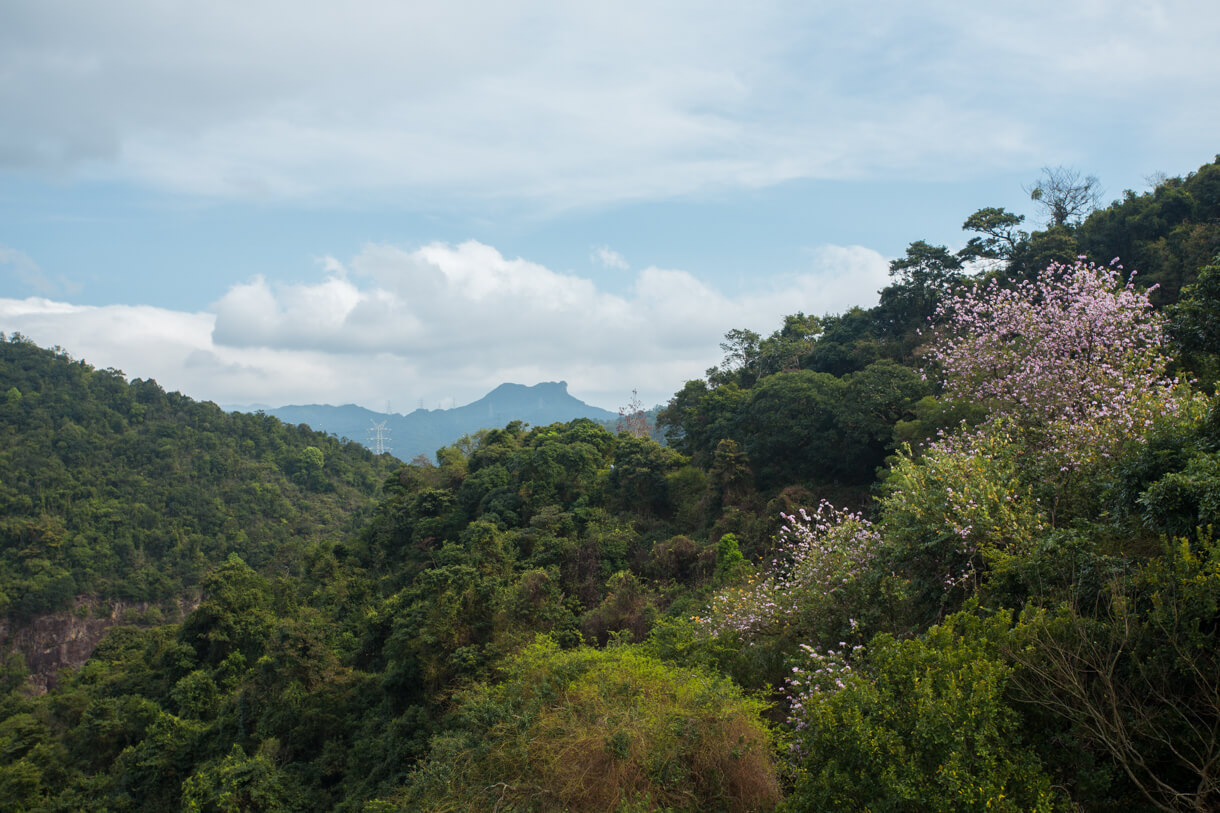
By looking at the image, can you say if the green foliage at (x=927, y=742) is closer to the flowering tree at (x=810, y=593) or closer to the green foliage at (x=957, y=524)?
the green foliage at (x=957, y=524)

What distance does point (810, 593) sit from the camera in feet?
29.0

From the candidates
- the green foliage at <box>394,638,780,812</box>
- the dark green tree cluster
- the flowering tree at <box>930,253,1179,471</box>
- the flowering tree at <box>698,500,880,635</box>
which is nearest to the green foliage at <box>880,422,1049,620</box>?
the flowering tree at <box>698,500,880,635</box>

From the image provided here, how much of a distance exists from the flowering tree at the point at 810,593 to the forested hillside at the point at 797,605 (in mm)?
52

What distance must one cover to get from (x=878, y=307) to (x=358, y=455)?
5189 centimetres

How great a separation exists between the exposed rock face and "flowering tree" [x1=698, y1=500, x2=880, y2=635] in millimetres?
41168

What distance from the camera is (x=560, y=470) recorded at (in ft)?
82.3

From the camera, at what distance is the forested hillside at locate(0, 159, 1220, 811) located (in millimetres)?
4746

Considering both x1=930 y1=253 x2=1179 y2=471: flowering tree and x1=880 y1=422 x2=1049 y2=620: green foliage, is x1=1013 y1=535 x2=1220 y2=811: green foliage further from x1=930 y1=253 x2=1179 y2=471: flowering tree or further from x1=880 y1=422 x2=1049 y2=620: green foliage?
x1=930 y1=253 x2=1179 y2=471: flowering tree

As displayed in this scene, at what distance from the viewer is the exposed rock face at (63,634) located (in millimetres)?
37688

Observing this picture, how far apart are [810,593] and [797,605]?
0.27 metres

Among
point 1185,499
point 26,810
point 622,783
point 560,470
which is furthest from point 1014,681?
point 26,810

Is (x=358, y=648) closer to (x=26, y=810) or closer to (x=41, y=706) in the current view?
(x=26, y=810)

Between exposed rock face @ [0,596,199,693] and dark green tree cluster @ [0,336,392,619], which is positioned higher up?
dark green tree cluster @ [0,336,392,619]

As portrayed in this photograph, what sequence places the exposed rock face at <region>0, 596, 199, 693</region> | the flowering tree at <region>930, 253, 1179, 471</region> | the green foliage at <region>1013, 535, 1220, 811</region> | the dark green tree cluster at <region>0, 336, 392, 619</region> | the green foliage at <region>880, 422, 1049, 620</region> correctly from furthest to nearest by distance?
the dark green tree cluster at <region>0, 336, 392, 619</region>
the exposed rock face at <region>0, 596, 199, 693</region>
the flowering tree at <region>930, 253, 1179, 471</region>
the green foliage at <region>880, 422, 1049, 620</region>
the green foliage at <region>1013, 535, 1220, 811</region>
